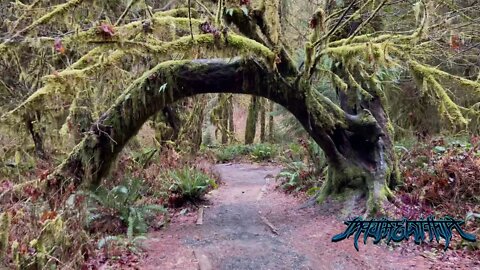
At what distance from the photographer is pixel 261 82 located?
7547 millimetres

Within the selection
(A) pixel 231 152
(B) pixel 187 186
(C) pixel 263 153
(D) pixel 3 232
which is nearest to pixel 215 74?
(B) pixel 187 186

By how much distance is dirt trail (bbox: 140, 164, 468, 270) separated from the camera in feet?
18.3

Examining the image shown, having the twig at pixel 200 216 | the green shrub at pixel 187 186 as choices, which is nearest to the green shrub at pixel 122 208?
the twig at pixel 200 216

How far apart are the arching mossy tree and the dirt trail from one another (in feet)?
3.63

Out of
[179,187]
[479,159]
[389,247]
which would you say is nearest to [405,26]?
[479,159]

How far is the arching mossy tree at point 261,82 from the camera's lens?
6.15 m

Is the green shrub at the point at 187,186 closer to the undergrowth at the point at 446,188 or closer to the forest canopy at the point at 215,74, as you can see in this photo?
the forest canopy at the point at 215,74

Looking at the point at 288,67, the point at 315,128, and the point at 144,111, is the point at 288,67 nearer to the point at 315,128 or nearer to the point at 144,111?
the point at 315,128

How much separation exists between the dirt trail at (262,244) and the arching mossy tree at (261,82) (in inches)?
43.5

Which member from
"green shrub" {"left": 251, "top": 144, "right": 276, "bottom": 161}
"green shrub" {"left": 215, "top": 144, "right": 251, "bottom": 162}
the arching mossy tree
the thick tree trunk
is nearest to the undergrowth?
the arching mossy tree

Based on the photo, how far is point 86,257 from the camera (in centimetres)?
515

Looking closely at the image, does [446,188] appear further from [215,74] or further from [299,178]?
[215,74]

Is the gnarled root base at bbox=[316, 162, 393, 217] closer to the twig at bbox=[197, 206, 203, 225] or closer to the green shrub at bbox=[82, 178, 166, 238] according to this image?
the twig at bbox=[197, 206, 203, 225]

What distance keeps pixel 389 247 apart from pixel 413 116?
8570mm
